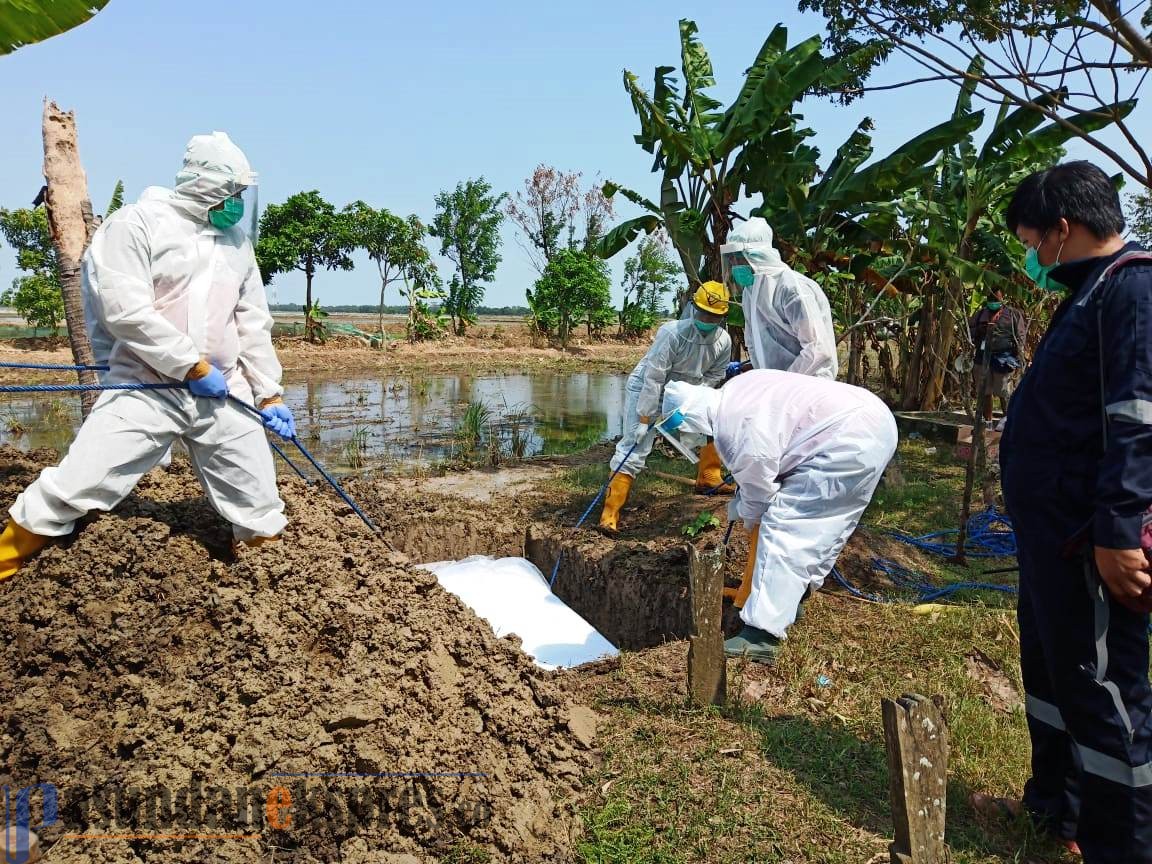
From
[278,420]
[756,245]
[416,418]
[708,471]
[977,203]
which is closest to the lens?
[278,420]

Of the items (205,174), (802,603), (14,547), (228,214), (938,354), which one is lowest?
(802,603)

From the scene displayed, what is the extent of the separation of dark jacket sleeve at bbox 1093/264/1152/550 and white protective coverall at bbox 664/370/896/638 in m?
1.50

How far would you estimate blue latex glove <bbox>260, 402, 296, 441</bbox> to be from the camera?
12.1 ft

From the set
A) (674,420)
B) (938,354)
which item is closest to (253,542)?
(674,420)

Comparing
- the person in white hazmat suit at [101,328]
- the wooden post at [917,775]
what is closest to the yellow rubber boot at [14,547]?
the person in white hazmat suit at [101,328]

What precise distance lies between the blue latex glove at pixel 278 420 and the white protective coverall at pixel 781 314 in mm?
2899

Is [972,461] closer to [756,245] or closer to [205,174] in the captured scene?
[756,245]

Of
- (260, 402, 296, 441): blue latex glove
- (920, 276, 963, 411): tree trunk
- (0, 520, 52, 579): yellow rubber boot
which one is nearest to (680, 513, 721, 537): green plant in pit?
(260, 402, 296, 441): blue latex glove

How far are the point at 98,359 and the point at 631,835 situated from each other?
3.04 metres

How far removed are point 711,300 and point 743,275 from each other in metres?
1.03

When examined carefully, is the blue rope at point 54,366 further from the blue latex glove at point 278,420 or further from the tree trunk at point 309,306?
the tree trunk at point 309,306

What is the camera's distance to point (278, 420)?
12.1 feet

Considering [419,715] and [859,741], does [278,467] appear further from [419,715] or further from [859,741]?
[859,741]

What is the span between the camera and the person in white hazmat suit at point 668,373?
6.00m
